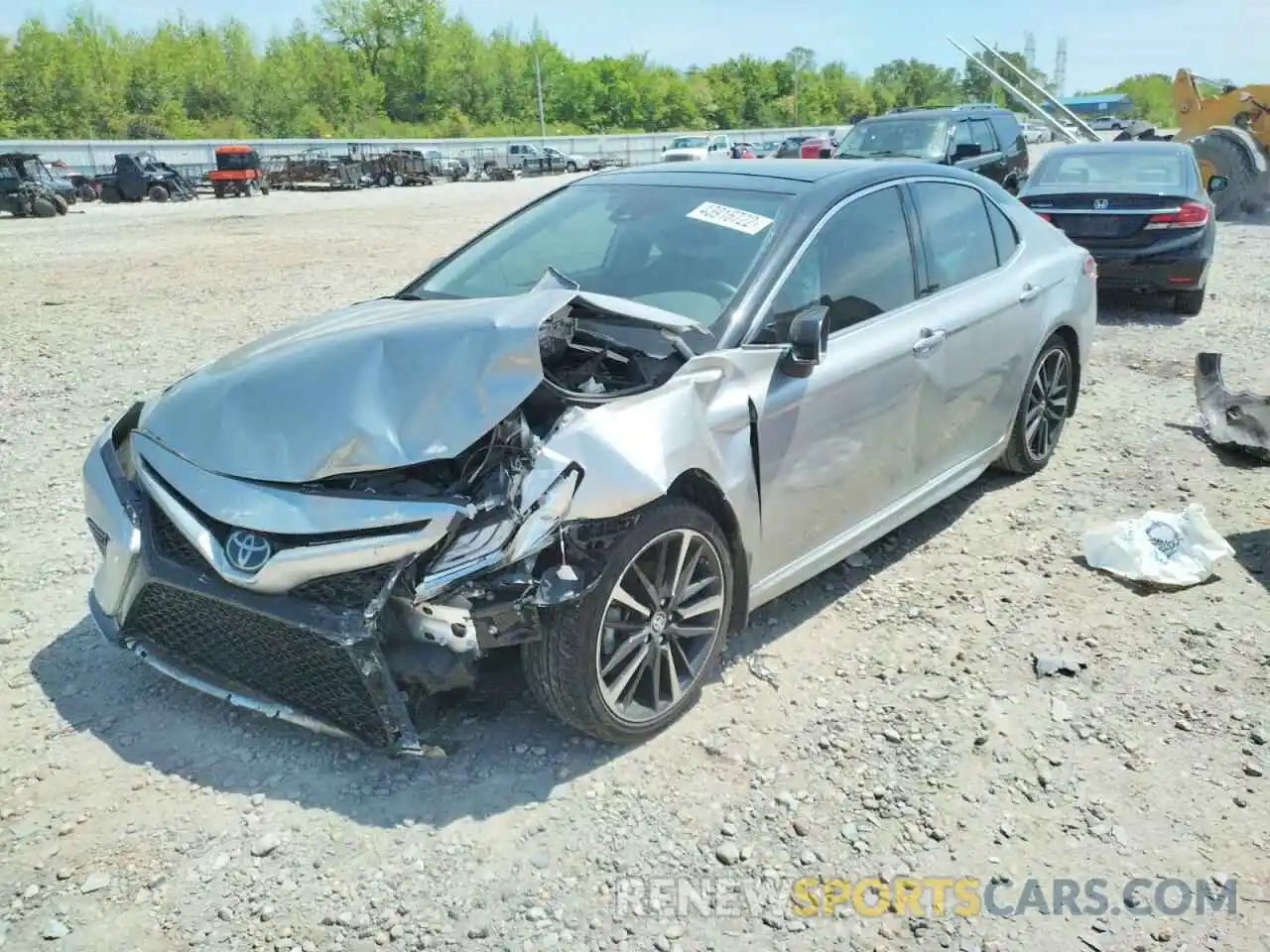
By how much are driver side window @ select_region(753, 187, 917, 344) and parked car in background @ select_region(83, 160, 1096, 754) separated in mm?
13

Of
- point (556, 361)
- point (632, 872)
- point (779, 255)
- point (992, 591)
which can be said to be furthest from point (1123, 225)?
point (632, 872)

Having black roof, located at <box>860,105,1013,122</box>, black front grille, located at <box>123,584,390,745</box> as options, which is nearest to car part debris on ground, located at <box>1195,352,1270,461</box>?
black front grille, located at <box>123,584,390,745</box>

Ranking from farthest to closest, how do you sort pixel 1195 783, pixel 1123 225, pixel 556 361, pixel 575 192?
pixel 1123 225 < pixel 575 192 < pixel 556 361 < pixel 1195 783

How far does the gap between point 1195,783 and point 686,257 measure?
2434 millimetres

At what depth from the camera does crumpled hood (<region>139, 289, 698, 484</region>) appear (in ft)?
9.04

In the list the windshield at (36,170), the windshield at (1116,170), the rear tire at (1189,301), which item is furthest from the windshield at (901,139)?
the windshield at (36,170)

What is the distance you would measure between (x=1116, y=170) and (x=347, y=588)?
9.99 meters

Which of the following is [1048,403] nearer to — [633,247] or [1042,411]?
[1042,411]

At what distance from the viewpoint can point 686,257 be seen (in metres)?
3.69

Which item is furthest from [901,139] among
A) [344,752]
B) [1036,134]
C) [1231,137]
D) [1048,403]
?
[1036,134]

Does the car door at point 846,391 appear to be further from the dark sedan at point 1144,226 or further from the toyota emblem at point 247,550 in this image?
the dark sedan at point 1144,226

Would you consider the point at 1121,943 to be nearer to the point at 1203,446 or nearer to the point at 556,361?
the point at 556,361

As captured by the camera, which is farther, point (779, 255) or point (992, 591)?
point (992, 591)

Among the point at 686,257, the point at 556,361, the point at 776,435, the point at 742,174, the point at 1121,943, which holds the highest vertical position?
the point at 742,174
